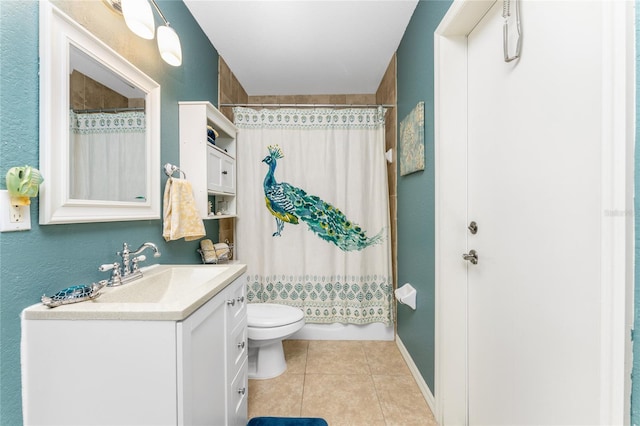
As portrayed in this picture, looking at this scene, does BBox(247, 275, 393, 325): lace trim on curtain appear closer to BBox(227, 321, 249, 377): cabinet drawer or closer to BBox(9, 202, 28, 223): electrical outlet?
BBox(227, 321, 249, 377): cabinet drawer

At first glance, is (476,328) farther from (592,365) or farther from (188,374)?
(188,374)

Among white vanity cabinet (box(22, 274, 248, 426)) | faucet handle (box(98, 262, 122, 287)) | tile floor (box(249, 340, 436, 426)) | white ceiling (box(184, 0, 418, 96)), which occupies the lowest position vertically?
tile floor (box(249, 340, 436, 426))

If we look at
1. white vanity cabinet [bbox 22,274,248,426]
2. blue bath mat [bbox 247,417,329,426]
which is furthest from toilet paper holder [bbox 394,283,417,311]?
white vanity cabinet [bbox 22,274,248,426]

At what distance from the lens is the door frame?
1.82 feet

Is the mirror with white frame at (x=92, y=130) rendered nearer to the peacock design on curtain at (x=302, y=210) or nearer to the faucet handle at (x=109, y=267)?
the faucet handle at (x=109, y=267)

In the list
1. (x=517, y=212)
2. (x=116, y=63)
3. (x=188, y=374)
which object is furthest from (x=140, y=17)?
(x=517, y=212)

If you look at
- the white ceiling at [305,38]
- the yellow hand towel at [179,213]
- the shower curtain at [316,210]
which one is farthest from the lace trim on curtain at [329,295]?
the white ceiling at [305,38]

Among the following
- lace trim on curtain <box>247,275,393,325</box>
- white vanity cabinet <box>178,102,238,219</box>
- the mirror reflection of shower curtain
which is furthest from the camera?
lace trim on curtain <box>247,275,393,325</box>

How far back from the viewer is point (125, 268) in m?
1.13

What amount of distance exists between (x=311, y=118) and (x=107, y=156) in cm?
153

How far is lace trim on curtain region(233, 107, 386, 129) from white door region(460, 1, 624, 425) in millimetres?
1033

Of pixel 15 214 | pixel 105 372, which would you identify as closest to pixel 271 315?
pixel 105 372

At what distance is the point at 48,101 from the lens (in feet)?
2.70

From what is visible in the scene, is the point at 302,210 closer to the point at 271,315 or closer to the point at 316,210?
the point at 316,210
